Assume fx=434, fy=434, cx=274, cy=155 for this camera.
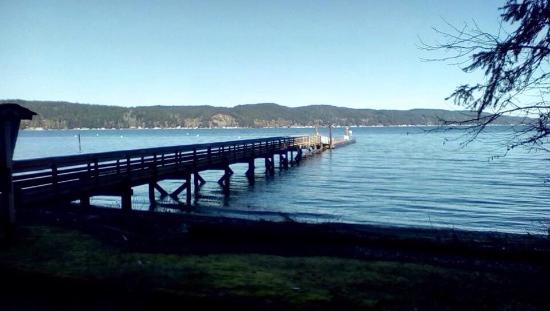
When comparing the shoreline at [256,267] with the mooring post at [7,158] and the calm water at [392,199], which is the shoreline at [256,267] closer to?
the mooring post at [7,158]

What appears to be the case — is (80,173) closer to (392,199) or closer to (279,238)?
(279,238)

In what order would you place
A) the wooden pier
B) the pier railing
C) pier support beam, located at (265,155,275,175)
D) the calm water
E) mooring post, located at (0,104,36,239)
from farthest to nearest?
pier support beam, located at (265,155,275,175)
the calm water
the pier railing
the wooden pier
mooring post, located at (0,104,36,239)

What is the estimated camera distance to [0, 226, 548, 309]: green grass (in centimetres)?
603

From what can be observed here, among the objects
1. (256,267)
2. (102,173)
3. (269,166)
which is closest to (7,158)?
(256,267)

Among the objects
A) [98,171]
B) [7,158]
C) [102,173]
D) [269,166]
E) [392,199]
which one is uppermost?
[7,158]

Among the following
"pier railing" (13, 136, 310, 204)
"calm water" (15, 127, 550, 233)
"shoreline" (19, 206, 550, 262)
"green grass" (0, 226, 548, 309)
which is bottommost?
"calm water" (15, 127, 550, 233)

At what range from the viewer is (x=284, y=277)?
22.9ft

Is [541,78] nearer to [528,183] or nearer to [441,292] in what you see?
[441,292]

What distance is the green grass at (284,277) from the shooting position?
6.03m

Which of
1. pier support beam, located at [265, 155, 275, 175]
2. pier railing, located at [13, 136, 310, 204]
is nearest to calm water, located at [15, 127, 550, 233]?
pier support beam, located at [265, 155, 275, 175]

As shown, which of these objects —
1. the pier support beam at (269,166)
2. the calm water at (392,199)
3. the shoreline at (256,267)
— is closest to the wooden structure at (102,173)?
the shoreline at (256,267)

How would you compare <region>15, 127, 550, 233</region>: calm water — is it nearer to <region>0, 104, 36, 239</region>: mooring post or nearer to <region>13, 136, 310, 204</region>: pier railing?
<region>13, 136, 310, 204</region>: pier railing

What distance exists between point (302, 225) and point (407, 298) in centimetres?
593

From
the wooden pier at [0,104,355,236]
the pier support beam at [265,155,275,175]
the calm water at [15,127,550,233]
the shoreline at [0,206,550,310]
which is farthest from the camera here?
the pier support beam at [265,155,275,175]
